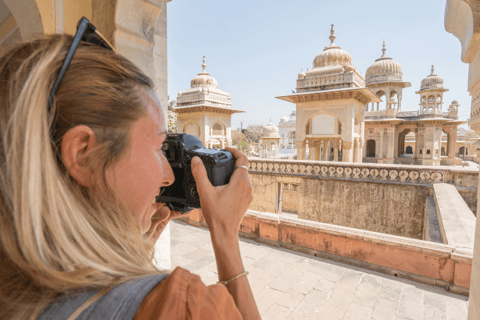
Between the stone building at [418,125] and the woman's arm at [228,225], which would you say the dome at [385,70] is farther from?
the woman's arm at [228,225]

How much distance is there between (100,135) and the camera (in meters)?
0.64

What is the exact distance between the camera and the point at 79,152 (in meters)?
0.61

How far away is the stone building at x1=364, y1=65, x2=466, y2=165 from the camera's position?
20.5 m

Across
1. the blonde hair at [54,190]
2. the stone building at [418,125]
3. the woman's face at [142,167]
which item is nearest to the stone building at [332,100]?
the stone building at [418,125]

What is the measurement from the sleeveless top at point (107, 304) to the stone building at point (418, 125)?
2272cm

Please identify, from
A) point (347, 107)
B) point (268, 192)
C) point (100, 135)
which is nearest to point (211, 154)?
point (100, 135)

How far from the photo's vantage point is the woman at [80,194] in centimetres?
46

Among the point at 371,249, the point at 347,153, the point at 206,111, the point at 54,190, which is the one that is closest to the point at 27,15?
the point at 54,190

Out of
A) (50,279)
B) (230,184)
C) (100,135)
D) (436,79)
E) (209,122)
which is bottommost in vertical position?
(50,279)

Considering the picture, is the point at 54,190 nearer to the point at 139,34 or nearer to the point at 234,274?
the point at 234,274

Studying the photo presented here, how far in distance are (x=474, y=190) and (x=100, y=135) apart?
10.2 meters

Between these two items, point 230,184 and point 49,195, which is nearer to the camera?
point 49,195

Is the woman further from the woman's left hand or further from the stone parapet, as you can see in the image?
the stone parapet

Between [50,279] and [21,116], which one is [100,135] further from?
[50,279]
